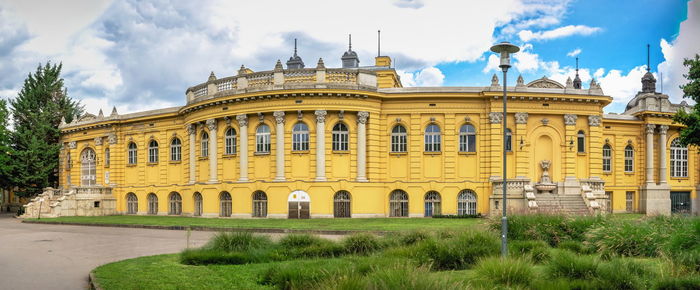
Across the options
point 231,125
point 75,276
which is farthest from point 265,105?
point 75,276

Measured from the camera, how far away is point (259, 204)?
3444cm

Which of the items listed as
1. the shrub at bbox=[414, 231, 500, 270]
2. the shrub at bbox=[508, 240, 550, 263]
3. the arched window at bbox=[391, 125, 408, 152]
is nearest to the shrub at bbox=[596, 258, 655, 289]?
the shrub at bbox=[508, 240, 550, 263]

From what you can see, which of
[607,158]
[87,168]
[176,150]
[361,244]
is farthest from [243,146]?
[607,158]

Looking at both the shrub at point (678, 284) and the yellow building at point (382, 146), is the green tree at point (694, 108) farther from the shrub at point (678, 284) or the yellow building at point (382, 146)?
the shrub at point (678, 284)

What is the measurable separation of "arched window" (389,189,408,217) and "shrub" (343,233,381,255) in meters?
19.6

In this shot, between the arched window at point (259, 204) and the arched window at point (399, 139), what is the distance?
334 inches

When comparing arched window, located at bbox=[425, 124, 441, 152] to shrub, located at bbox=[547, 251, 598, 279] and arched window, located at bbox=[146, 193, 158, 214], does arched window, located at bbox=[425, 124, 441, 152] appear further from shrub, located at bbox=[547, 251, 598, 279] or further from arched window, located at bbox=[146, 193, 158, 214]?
shrub, located at bbox=[547, 251, 598, 279]

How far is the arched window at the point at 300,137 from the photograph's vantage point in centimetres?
3369

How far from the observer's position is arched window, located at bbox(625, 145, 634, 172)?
1658 inches

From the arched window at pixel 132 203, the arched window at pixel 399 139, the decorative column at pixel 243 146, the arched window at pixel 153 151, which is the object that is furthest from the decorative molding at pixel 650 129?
the arched window at pixel 132 203

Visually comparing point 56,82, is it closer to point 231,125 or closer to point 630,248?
point 231,125

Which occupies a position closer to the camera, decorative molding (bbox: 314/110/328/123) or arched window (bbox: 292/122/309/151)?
decorative molding (bbox: 314/110/328/123)

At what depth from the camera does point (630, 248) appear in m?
13.7

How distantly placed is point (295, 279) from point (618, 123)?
37.7m
